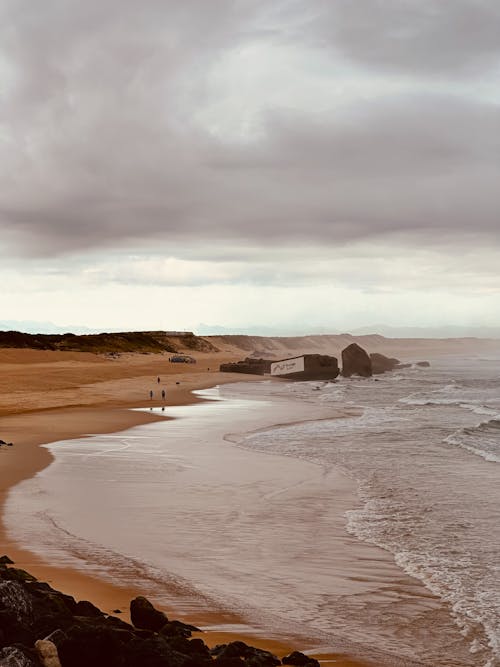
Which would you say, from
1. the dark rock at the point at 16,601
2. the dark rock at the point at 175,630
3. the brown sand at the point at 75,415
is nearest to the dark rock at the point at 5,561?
the brown sand at the point at 75,415

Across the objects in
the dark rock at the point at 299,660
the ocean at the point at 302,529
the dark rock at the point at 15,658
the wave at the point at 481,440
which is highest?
the dark rock at the point at 15,658

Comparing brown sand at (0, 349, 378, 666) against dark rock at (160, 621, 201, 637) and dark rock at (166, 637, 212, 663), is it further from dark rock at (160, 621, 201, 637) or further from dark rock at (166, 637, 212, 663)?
dark rock at (166, 637, 212, 663)

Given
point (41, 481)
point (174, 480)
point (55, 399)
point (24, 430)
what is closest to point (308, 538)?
point (174, 480)

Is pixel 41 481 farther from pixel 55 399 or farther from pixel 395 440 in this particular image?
pixel 55 399

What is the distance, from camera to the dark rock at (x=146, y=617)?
8391 millimetres

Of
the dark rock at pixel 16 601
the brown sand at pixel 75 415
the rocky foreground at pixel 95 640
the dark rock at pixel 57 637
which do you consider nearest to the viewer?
the rocky foreground at pixel 95 640

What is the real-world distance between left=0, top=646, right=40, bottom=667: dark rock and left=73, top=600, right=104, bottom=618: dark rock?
5.96ft

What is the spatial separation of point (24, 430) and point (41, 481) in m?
12.6

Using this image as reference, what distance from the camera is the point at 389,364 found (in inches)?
4692

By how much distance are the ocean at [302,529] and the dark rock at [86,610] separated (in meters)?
1.47

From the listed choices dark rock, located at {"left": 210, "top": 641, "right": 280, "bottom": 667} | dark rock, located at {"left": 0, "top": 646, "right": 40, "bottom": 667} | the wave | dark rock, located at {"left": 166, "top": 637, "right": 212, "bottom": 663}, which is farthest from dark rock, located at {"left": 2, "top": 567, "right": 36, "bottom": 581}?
the wave

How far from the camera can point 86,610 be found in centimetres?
852

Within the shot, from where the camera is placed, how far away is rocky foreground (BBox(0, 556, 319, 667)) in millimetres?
6898

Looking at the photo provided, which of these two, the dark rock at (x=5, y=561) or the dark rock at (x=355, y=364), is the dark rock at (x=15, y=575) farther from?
the dark rock at (x=355, y=364)
